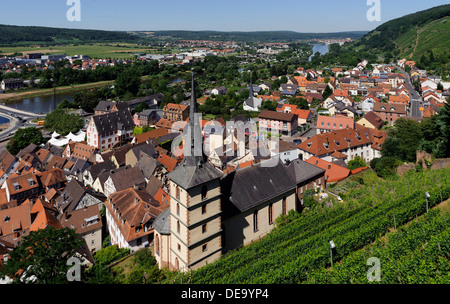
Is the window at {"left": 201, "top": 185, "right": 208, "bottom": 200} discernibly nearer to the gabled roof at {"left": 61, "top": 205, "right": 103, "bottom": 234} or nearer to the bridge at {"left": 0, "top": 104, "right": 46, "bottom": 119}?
the gabled roof at {"left": 61, "top": 205, "right": 103, "bottom": 234}

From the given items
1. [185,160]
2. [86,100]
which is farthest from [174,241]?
[86,100]

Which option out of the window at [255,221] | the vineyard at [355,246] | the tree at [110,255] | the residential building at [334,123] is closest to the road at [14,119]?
the tree at [110,255]

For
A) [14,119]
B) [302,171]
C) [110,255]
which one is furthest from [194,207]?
[14,119]

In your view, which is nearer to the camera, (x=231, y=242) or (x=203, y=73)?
(x=231, y=242)

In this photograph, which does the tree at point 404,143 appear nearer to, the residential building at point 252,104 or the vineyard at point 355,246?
the vineyard at point 355,246

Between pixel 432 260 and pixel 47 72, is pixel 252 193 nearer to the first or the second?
pixel 432 260

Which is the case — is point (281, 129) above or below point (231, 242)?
above

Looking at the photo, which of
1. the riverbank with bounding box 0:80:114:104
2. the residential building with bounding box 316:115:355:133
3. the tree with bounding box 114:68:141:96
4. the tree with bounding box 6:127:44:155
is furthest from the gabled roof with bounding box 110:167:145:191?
the riverbank with bounding box 0:80:114:104
